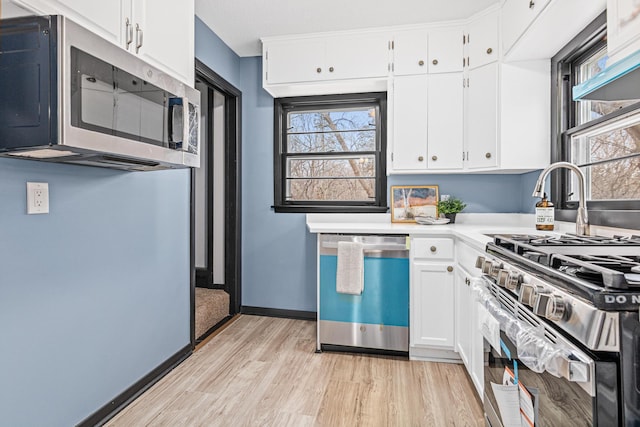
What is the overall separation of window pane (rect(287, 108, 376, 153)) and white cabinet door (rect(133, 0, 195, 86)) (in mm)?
1608

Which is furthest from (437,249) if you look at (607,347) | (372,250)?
(607,347)

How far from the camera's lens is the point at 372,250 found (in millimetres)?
2590

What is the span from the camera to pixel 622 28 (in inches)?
50.2

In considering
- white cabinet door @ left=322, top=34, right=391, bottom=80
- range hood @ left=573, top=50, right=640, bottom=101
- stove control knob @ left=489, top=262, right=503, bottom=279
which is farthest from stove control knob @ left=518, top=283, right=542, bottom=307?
white cabinet door @ left=322, top=34, right=391, bottom=80

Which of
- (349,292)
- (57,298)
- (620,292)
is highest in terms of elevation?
(620,292)

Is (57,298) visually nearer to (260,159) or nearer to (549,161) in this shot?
(260,159)

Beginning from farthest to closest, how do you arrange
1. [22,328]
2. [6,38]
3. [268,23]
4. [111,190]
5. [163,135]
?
→ [268,23]
[111,190]
[163,135]
[22,328]
[6,38]

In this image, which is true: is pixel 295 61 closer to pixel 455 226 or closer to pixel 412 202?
pixel 412 202

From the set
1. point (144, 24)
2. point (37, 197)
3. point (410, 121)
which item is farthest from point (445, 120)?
point (37, 197)

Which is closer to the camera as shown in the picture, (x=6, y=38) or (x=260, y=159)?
(x=6, y=38)

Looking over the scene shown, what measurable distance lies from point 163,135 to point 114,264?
801 mm

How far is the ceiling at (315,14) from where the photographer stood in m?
2.59

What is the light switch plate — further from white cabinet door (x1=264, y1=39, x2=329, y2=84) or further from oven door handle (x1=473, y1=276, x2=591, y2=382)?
white cabinet door (x1=264, y1=39, x2=329, y2=84)

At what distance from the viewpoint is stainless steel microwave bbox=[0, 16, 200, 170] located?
1.10 meters
